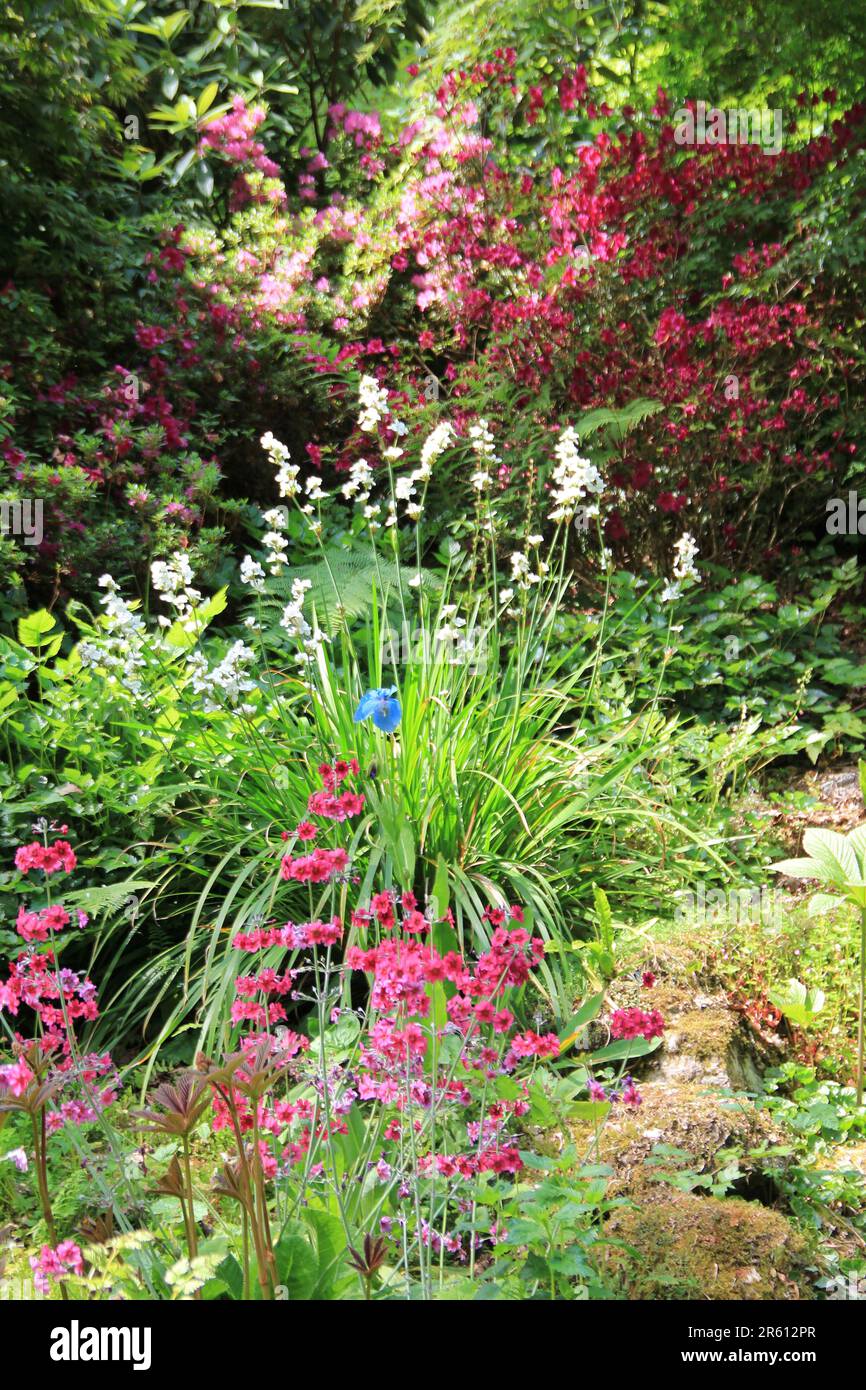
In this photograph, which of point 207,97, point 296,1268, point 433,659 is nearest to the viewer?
point 296,1268

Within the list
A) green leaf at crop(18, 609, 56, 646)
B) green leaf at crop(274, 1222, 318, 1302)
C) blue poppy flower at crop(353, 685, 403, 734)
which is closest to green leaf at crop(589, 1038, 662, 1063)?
green leaf at crop(274, 1222, 318, 1302)

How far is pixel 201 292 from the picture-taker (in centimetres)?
564

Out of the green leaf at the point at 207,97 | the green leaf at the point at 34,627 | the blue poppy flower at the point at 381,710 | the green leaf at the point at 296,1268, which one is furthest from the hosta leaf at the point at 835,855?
the green leaf at the point at 207,97

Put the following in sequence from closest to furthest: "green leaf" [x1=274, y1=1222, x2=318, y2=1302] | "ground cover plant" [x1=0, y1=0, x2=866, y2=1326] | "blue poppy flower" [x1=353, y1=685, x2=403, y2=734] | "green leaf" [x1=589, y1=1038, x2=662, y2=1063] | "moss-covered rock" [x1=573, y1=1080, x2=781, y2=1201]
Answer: "green leaf" [x1=274, y1=1222, x2=318, y2=1302] → "ground cover plant" [x1=0, y1=0, x2=866, y2=1326] → "green leaf" [x1=589, y1=1038, x2=662, y2=1063] → "moss-covered rock" [x1=573, y1=1080, x2=781, y2=1201] → "blue poppy flower" [x1=353, y1=685, x2=403, y2=734]

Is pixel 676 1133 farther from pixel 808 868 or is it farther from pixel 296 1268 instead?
pixel 296 1268

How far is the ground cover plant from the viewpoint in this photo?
168cm

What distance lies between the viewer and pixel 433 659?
11.7 ft

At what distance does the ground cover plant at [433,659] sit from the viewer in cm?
168

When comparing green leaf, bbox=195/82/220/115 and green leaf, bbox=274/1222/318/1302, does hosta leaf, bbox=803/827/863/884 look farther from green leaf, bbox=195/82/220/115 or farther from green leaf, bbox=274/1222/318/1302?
green leaf, bbox=195/82/220/115

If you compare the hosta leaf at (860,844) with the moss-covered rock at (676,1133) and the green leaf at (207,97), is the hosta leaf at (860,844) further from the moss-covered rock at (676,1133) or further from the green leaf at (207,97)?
the green leaf at (207,97)

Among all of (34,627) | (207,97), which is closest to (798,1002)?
(34,627)
